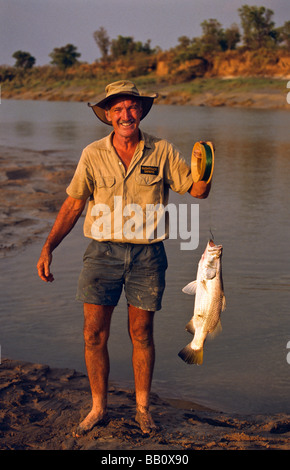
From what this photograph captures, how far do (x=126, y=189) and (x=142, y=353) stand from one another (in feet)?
3.23

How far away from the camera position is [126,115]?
393cm

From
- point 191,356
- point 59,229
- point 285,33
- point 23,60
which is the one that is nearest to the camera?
point 191,356

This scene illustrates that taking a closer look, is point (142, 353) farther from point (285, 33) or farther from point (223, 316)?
point (285, 33)

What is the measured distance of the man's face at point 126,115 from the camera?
154 inches

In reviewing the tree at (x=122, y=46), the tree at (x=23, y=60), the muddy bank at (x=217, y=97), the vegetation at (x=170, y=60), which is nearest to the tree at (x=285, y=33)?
the vegetation at (x=170, y=60)

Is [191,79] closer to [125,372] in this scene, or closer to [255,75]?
[255,75]

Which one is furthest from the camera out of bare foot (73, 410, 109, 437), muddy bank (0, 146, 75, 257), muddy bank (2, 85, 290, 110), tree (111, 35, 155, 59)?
tree (111, 35, 155, 59)

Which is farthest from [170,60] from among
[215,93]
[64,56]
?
[64,56]

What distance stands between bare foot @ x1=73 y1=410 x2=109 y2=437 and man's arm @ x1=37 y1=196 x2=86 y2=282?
856 millimetres

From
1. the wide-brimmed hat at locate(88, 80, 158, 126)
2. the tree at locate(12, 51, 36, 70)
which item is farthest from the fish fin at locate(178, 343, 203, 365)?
the tree at locate(12, 51, 36, 70)

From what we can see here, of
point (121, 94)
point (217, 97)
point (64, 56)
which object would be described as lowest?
point (121, 94)

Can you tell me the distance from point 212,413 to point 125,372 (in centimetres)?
98

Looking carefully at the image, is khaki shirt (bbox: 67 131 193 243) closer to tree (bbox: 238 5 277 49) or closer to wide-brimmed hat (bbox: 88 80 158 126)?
wide-brimmed hat (bbox: 88 80 158 126)

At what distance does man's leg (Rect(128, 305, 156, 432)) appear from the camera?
396 centimetres
